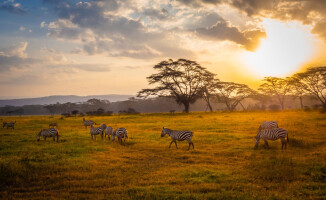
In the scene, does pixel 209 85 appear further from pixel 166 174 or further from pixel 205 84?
pixel 166 174

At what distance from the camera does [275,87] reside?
72000 millimetres

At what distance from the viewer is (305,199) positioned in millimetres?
7613

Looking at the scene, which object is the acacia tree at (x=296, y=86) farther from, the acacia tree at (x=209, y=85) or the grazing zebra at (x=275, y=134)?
the grazing zebra at (x=275, y=134)

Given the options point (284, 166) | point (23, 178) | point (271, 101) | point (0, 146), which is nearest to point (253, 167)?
point (284, 166)

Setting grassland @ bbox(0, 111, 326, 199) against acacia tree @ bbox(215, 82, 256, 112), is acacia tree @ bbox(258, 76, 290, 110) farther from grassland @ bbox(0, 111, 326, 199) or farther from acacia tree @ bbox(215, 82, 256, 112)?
grassland @ bbox(0, 111, 326, 199)

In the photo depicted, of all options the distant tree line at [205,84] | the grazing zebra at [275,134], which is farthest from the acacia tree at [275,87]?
the grazing zebra at [275,134]

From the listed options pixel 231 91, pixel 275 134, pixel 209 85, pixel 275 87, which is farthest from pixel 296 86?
pixel 275 134

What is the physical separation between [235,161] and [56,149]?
466 inches

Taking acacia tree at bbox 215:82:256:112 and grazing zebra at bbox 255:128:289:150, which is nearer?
grazing zebra at bbox 255:128:289:150

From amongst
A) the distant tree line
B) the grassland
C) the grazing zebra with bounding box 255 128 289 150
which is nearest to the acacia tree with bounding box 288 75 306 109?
the distant tree line

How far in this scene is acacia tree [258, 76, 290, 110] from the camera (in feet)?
225

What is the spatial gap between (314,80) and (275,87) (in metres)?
11.9

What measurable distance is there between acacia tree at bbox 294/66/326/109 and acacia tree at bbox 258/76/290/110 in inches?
200

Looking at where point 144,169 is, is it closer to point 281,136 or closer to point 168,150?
point 168,150
